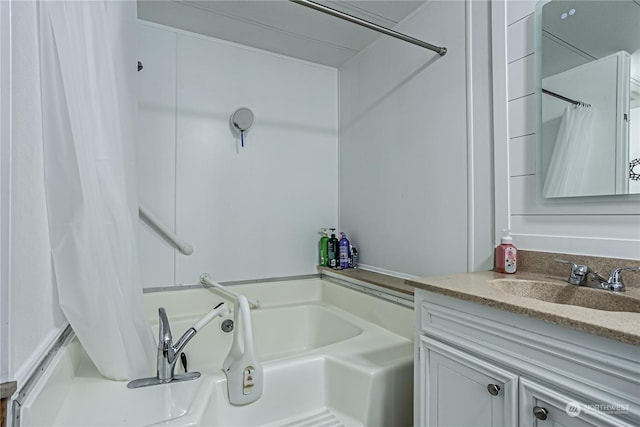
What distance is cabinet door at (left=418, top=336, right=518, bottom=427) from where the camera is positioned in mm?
858

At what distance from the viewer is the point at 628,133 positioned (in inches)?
40.3

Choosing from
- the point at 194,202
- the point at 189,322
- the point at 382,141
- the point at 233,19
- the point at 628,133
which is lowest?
the point at 189,322

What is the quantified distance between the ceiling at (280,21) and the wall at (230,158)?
0.10 m

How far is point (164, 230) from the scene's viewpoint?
189 centimetres

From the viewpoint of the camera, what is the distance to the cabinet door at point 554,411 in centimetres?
68

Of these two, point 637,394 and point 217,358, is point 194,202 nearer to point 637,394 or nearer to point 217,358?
point 217,358

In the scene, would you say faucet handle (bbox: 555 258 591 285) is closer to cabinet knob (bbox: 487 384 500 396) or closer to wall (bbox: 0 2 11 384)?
cabinet knob (bbox: 487 384 500 396)

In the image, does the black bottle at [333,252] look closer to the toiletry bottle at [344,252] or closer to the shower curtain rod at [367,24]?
the toiletry bottle at [344,252]

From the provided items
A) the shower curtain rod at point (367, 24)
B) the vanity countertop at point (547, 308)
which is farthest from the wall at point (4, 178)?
the vanity countertop at point (547, 308)

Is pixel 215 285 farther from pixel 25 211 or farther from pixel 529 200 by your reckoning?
pixel 529 200

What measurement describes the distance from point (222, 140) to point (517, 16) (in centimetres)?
167

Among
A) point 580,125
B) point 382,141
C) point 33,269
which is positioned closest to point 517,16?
point 580,125

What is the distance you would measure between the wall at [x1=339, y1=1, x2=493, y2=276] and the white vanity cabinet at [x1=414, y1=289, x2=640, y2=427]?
22.2 inches

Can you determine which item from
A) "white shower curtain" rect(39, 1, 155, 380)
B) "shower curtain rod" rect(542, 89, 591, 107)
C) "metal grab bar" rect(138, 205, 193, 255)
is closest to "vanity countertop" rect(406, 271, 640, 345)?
"shower curtain rod" rect(542, 89, 591, 107)
